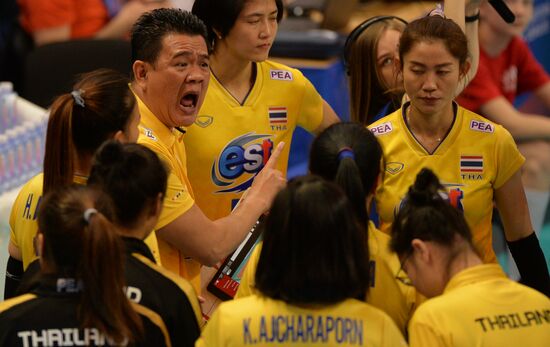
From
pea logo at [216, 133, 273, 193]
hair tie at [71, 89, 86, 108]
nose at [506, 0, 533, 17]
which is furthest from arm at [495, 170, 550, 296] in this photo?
nose at [506, 0, 533, 17]

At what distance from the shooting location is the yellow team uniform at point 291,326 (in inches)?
104

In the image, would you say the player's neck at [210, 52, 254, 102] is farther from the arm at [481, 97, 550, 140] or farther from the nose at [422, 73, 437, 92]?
the arm at [481, 97, 550, 140]

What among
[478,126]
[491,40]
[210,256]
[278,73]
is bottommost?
[491,40]

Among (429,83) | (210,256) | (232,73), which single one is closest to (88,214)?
(210,256)

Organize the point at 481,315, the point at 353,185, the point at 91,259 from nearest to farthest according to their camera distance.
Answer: the point at 91,259, the point at 481,315, the point at 353,185

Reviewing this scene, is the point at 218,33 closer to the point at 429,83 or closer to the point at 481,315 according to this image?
the point at 429,83

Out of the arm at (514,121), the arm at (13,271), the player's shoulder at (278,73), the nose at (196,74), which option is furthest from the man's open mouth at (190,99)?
the arm at (514,121)

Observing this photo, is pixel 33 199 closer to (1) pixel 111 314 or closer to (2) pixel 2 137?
(1) pixel 111 314

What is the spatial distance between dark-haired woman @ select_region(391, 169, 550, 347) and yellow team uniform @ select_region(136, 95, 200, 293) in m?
0.72

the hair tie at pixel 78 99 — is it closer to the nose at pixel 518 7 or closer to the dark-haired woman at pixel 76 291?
the dark-haired woman at pixel 76 291

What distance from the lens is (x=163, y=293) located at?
277cm

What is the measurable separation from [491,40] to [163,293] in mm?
3606

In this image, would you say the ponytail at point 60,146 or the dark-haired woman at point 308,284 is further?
the ponytail at point 60,146

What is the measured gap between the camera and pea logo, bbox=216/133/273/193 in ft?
13.0
